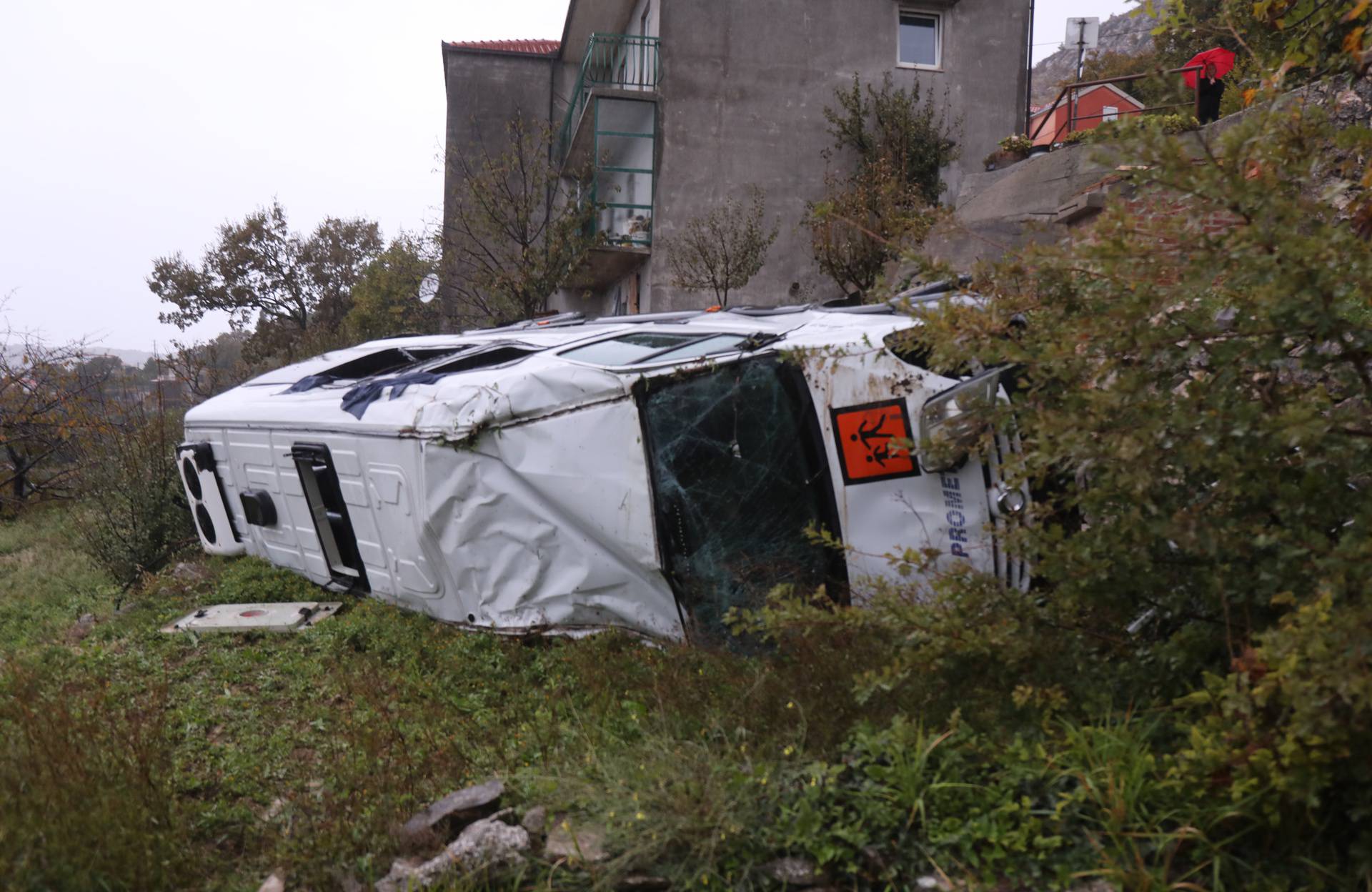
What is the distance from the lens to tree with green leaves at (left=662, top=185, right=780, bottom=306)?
15.5 metres

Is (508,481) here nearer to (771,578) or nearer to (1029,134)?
(771,578)

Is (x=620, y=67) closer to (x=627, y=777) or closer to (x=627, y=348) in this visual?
(x=627, y=348)

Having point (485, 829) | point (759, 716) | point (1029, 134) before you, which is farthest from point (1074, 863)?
point (1029, 134)

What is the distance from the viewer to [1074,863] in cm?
264

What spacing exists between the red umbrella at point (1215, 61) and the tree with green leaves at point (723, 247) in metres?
6.19

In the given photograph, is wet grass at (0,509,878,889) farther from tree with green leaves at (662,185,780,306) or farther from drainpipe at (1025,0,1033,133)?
drainpipe at (1025,0,1033,133)

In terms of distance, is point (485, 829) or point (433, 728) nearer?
point (485, 829)

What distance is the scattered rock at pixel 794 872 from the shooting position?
2.83 meters

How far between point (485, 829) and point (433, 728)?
144 centimetres

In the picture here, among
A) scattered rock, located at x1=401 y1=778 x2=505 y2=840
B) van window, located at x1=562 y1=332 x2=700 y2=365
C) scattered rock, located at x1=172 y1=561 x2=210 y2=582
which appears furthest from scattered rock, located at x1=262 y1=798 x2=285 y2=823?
scattered rock, located at x1=172 y1=561 x2=210 y2=582

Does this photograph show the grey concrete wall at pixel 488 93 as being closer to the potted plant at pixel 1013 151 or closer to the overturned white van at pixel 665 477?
the potted plant at pixel 1013 151

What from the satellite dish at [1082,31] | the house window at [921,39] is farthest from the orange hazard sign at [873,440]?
the satellite dish at [1082,31]

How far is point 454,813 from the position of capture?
3.32 metres

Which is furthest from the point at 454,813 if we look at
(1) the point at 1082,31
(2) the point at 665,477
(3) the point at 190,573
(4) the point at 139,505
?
(1) the point at 1082,31
